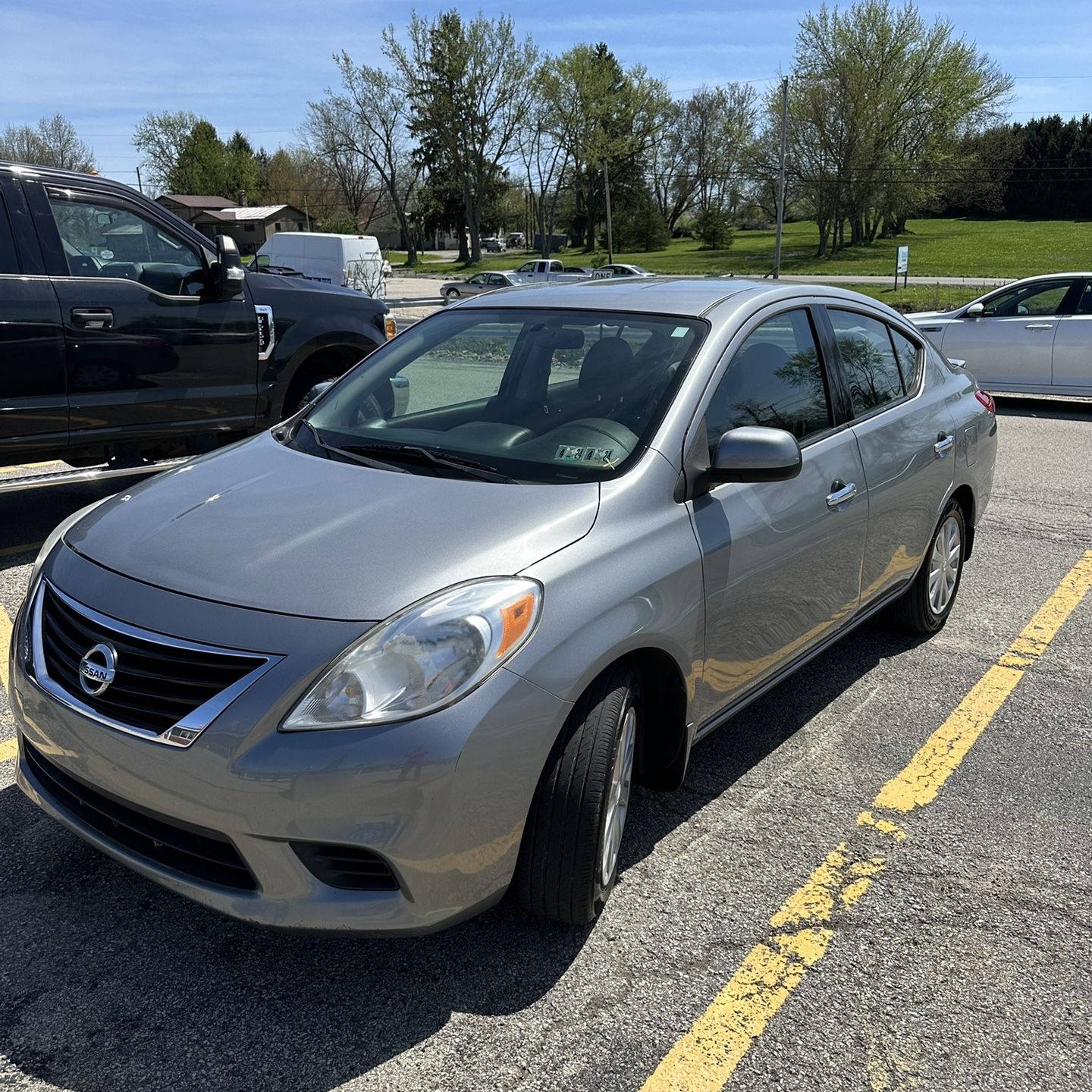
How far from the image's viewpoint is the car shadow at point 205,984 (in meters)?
2.30

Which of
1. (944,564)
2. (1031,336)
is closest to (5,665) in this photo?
(944,564)

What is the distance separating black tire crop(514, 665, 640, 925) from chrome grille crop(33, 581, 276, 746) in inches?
29.3

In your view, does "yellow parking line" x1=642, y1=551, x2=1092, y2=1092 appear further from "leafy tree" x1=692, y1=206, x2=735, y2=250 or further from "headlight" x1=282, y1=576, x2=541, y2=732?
"leafy tree" x1=692, y1=206, x2=735, y2=250

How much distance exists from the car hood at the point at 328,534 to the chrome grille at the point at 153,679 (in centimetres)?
15

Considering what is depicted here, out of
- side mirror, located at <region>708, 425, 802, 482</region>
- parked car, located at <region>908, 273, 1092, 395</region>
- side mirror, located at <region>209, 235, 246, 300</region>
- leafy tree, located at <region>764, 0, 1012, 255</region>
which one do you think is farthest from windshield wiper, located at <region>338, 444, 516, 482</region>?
leafy tree, located at <region>764, 0, 1012, 255</region>

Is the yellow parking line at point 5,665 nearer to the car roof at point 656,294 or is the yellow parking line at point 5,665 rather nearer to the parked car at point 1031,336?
the car roof at point 656,294

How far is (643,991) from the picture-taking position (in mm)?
2561

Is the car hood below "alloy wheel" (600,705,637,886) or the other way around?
the other way around

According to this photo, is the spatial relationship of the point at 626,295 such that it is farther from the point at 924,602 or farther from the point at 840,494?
the point at 924,602

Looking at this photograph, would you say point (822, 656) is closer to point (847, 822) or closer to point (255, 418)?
point (847, 822)

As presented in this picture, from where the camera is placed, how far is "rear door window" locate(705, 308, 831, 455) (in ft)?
11.0

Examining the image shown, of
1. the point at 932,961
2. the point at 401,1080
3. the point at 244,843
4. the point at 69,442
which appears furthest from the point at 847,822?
the point at 69,442

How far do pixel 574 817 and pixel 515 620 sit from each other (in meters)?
0.51

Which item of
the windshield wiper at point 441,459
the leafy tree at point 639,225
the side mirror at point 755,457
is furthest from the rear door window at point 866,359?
the leafy tree at point 639,225
